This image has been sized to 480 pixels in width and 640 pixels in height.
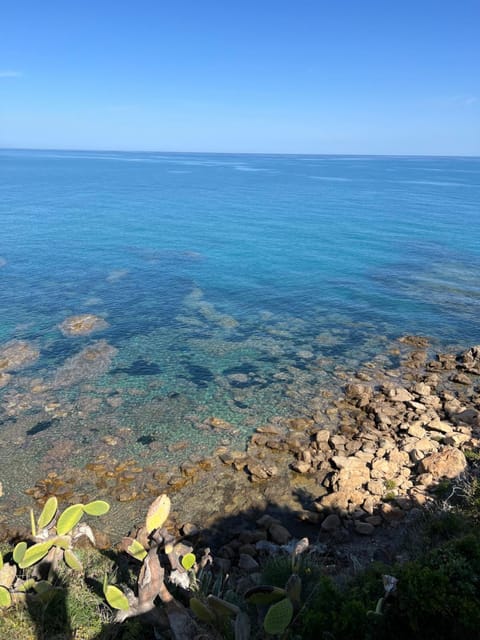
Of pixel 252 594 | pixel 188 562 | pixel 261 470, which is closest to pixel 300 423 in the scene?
pixel 261 470

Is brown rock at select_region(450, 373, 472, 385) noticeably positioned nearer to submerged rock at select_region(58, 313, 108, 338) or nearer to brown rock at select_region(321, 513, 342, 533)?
brown rock at select_region(321, 513, 342, 533)

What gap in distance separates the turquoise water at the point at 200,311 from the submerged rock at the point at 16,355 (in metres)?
0.59

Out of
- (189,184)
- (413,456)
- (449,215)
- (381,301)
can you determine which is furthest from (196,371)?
(189,184)

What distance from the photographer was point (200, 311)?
1399 inches

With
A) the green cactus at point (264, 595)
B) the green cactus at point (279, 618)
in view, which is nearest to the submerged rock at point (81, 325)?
the green cactus at point (264, 595)

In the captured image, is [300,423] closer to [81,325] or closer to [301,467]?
[301,467]

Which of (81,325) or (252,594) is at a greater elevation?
(252,594)

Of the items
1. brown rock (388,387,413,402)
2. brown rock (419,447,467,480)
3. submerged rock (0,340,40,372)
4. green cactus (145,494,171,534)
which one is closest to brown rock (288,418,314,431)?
brown rock (388,387,413,402)

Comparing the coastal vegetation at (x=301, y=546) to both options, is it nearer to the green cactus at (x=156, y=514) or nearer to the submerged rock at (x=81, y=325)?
the green cactus at (x=156, y=514)

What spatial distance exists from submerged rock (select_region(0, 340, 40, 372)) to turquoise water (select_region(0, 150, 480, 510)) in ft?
1.95

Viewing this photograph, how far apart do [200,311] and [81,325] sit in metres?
8.74

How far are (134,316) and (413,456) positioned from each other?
22143mm

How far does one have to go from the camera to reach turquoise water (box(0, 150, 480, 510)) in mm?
22000

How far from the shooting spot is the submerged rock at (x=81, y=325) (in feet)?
102
